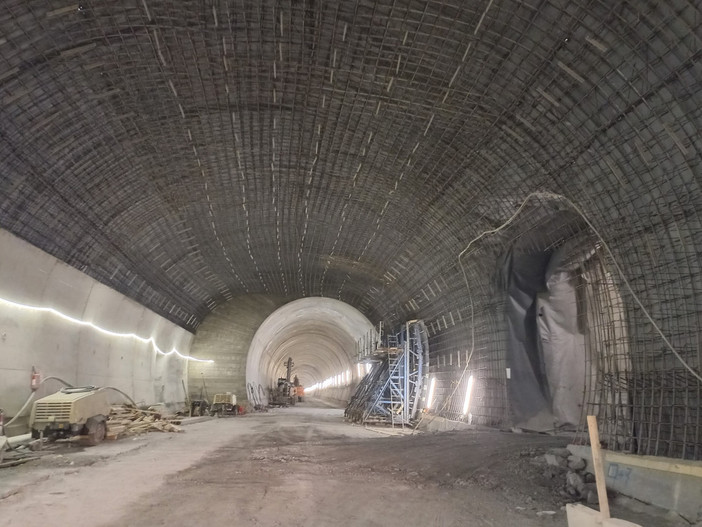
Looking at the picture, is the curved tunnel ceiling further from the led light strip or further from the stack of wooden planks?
the stack of wooden planks

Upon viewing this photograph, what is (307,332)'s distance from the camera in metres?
40.9

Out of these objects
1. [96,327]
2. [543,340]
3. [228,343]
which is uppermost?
[228,343]

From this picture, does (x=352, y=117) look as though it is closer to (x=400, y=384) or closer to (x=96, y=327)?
(x=96, y=327)

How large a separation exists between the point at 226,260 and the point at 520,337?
42.9 feet

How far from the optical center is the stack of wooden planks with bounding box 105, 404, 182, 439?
51.6 feet

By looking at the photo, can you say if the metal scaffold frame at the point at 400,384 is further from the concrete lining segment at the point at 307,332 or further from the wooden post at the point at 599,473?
the wooden post at the point at 599,473

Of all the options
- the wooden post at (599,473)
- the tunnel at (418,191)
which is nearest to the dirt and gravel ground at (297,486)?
the tunnel at (418,191)

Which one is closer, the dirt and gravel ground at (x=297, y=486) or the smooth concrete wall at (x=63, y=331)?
the dirt and gravel ground at (x=297, y=486)

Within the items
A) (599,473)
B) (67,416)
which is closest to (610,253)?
(599,473)

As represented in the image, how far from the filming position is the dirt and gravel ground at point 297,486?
6.31 metres

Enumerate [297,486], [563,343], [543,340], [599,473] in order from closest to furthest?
[599,473] < [297,486] < [563,343] < [543,340]

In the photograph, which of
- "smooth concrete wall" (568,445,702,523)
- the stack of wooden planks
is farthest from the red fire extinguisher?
"smooth concrete wall" (568,445,702,523)

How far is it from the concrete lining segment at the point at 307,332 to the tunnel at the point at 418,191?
9.78 m

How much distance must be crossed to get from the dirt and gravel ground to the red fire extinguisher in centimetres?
193
